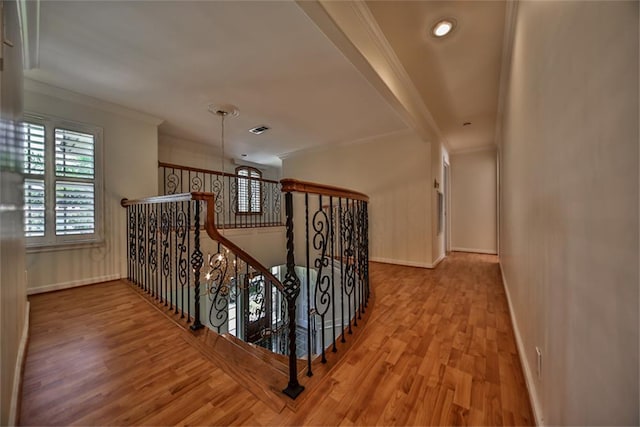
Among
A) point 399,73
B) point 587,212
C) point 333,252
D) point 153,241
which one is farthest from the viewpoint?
point 153,241

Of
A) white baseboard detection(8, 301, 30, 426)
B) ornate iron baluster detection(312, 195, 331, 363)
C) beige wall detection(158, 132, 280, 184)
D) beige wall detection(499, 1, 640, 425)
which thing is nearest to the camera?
beige wall detection(499, 1, 640, 425)

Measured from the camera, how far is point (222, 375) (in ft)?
4.83

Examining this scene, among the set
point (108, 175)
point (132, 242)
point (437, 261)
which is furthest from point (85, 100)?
point (437, 261)

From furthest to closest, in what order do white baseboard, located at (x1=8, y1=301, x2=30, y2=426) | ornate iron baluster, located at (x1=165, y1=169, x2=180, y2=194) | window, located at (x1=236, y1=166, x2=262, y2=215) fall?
1. window, located at (x1=236, y1=166, x2=262, y2=215)
2. ornate iron baluster, located at (x1=165, y1=169, x2=180, y2=194)
3. white baseboard, located at (x1=8, y1=301, x2=30, y2=426)

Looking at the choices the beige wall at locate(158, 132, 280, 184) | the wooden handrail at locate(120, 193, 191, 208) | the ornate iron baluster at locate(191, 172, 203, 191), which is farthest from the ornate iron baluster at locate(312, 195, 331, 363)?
the ornate iron baluster at locate(191, 172, 203, 191)

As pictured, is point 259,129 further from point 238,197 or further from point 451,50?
point 451,50

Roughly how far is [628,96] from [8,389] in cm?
239

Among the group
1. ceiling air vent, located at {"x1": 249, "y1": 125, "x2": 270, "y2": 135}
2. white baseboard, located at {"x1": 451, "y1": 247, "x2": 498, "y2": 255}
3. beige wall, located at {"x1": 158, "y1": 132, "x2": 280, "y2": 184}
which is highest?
ceiling air vent, located at {"x1": 249, "y1": 125, "x2": 270, "y2": 135}

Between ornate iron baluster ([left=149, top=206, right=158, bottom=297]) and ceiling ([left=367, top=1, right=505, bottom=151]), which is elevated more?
ceiling ([left=367, top=1, right=505, bottom=151])

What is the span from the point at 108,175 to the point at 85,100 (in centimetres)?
102

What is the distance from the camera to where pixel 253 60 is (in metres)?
2.46

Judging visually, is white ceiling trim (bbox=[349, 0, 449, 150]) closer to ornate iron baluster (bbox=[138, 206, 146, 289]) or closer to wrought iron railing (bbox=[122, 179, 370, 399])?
wrought iron railing (bbox=[122, 179, 370, 399])

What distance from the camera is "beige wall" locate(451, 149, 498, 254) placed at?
584cm

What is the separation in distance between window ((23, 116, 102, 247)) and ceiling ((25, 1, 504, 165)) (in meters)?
0.60
